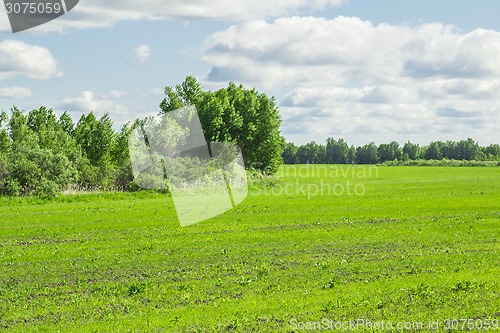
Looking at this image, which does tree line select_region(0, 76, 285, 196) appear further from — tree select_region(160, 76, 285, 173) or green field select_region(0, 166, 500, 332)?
green field select_region(0, 166, 500, 332)

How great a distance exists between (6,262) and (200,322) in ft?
37.7

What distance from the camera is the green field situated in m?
14.8

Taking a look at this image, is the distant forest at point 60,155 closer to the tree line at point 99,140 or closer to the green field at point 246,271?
the tree line at point 99,140

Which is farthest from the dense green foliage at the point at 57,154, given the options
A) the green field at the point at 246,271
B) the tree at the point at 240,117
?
the green field at the point at 246,271

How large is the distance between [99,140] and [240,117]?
1871 cm

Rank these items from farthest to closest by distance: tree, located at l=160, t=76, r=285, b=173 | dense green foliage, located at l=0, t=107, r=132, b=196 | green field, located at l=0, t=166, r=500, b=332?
tree, located at l=160, t=76, r=285, b=173, dense green foliage, located at l=0, t=107, r=132, b=196, green field, located at l=0, t=166, r=500, b=332

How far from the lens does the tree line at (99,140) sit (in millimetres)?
52906

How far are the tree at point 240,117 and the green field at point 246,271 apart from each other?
3932cm

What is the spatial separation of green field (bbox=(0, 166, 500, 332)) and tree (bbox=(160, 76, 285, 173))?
39317 mm

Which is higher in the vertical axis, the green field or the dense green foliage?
the dense green foliage

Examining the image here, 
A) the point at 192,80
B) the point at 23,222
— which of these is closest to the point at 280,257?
the point at 23,222

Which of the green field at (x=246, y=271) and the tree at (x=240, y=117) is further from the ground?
the tree at (x=240, y=117)

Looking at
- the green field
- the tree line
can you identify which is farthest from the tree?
the green field

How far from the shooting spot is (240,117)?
83.1 metres
